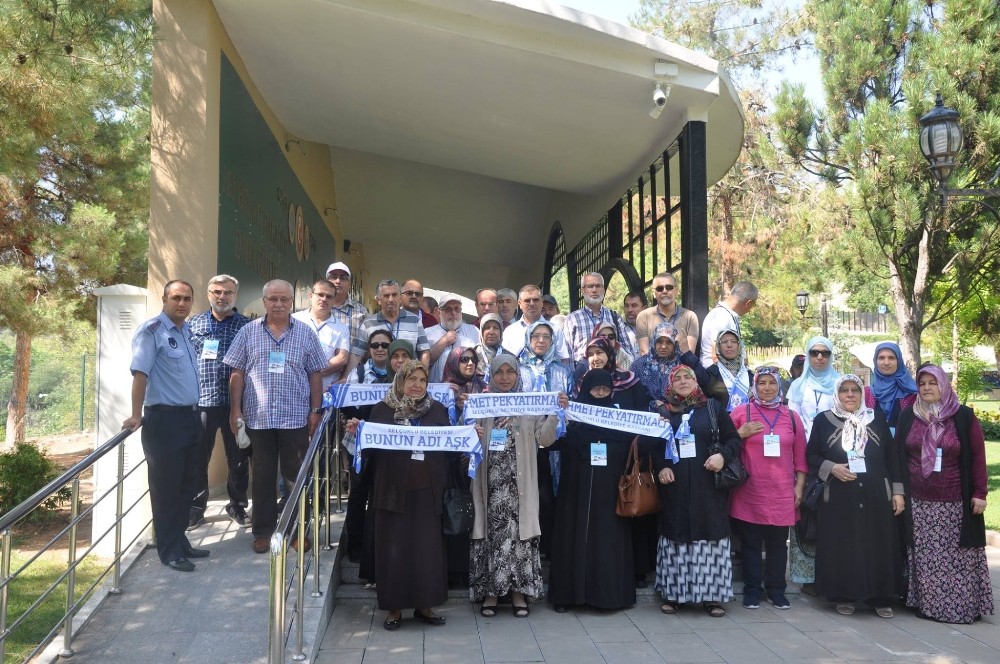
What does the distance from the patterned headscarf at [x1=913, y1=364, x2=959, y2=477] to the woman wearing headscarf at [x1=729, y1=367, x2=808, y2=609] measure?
29.2 inches

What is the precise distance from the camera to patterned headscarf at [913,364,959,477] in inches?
206

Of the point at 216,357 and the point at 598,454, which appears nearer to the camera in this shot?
the point at 598,454

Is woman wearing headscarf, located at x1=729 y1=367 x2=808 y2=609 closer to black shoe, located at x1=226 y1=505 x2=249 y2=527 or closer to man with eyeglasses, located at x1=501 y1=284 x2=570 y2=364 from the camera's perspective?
man with eyeglasses, located at x1=501 y1=284 x2=570 y2=364

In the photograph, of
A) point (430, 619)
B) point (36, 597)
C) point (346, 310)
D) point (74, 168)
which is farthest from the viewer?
point (74, 168)

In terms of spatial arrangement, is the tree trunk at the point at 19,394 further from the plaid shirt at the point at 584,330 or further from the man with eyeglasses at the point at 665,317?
the man with eyeglasses at the point at 665,317

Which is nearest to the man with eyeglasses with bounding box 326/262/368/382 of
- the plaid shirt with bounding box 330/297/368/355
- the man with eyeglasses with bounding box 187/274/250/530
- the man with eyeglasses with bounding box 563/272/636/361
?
the plaid shirt with bounding box 330/297/368/355

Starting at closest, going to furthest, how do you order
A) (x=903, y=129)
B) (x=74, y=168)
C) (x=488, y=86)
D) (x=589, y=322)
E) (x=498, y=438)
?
(x=498, y=438), (x=589, y=322), (x=488, y=86), (x=903, y=129), (x=74, y=168)

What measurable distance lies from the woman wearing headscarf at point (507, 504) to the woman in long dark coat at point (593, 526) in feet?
0.72

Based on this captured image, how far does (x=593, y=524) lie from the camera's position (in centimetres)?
512

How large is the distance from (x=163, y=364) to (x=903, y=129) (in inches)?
375

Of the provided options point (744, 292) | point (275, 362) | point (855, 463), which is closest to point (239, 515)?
point (275, 362)

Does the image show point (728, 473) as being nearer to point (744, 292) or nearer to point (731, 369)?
point (731, 369)

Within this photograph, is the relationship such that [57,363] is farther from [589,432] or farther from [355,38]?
[589,432]

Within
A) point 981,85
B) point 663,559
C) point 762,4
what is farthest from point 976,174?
point 762,4
